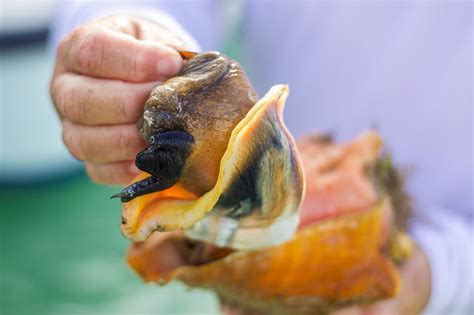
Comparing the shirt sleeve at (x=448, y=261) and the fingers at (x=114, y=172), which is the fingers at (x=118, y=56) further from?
the shirt sleeve at (x=448, y=261)

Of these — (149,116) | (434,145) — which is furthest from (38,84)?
(149,116)

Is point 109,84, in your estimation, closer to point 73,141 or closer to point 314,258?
point 73,141

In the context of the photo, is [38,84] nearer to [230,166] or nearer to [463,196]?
[463,196]

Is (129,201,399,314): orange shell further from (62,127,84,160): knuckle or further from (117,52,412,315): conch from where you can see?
(62,127,84,160): knuckle

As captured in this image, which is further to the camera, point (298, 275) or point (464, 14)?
point (464, 14)

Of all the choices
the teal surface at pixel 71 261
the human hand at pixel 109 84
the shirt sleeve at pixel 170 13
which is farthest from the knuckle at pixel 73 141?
the teal surface at pixel 71 261

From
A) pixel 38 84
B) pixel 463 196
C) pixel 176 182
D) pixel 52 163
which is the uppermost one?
pixel 176 182
